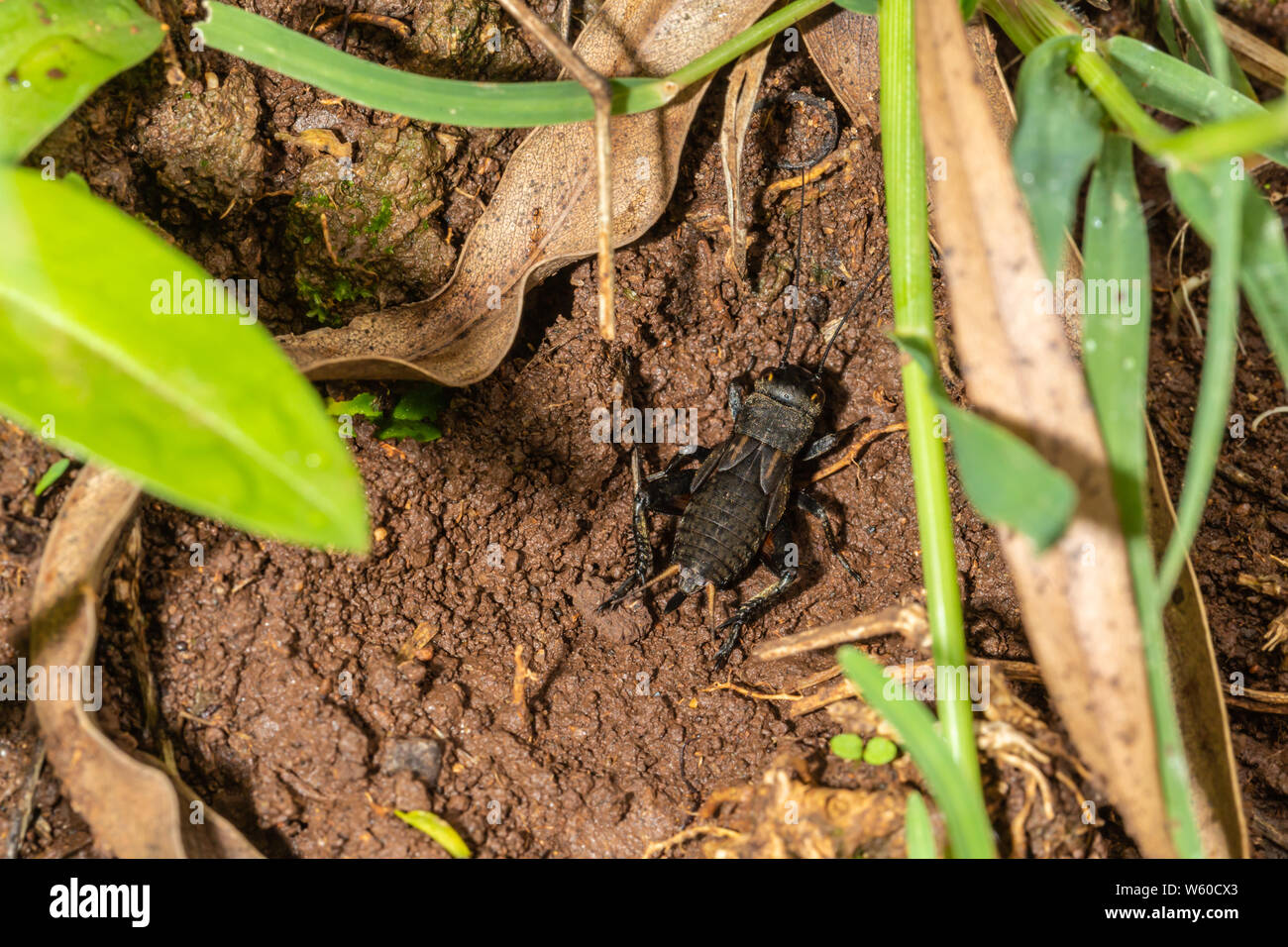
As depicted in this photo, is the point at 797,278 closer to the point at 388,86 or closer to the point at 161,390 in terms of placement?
the point at 388,86

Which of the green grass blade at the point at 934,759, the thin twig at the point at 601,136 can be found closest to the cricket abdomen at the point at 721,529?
the thin twig at the point at 601,136

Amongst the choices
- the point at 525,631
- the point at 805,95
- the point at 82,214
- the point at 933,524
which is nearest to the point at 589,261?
the point at 805,95

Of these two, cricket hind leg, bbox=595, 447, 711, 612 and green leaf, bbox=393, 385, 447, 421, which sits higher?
green leaf, bbox=393, 385, 447, 421

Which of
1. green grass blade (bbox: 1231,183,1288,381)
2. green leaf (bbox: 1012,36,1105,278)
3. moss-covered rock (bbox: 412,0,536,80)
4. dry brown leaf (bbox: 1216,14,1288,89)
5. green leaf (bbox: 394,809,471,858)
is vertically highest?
moss-covered rock (bbox: 412,0,536,80)

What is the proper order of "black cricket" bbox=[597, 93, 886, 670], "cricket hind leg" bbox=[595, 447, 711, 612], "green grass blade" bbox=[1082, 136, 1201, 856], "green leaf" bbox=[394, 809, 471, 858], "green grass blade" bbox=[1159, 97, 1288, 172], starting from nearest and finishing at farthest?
"green grass blade" bbox=[1159, 97, 1288, 172] → "green grass blade" bbox=[1082, 136, 1201, 856] → "green leaf" bbox=[394, 809, 471, 858] → "cricket hind leg" bbox=[595, 447, 711, 612] → "black cricket" bbox=[597, 93, 886, 670]

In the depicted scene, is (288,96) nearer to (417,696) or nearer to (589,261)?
(589,261)

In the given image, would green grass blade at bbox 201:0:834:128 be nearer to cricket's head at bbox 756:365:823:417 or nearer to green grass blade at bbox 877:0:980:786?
green grass blade at bbox 877:0:980:786

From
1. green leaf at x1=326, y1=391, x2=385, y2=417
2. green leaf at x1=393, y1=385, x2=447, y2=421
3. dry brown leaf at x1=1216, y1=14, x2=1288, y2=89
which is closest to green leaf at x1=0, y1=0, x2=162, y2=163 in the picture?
green leaf at x1=326, y1=391, x2=385, y2=417

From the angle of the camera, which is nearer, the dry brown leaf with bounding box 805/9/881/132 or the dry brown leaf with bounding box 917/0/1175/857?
the dry brown leaf with bounding box 917/0/1175/857
